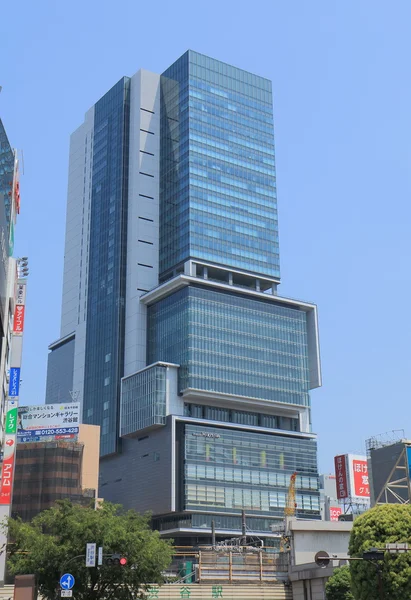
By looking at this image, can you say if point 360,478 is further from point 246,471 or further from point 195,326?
point 195,326

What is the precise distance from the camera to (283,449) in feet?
580

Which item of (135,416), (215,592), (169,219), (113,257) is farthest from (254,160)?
(215,592)

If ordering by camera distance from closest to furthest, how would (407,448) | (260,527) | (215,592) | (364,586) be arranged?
(364,586) → (215,592) → (407,448) → (260,527)

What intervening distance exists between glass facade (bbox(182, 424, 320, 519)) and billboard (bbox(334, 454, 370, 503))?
2645 centimetres

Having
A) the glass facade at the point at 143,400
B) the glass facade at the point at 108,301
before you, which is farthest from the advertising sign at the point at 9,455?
the glass facade at the point at 108,301

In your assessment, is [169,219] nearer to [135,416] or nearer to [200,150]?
[200,150]

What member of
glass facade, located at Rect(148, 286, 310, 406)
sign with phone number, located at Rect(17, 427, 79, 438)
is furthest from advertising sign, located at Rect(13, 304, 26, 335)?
glass facade, located at Rect(148, 286, 310, 406)

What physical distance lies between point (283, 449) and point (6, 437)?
100455 millimetres

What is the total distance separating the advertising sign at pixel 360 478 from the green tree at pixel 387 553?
102m

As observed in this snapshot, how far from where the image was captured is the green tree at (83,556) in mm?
52500

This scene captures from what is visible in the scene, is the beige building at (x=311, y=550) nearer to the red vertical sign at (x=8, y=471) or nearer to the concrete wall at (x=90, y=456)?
the red vertical sign at (x=8, y=471)

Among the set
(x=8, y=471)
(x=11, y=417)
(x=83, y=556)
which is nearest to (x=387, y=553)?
(x=83, y=556)

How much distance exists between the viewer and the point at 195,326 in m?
171

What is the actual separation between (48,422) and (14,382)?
6043 cm
